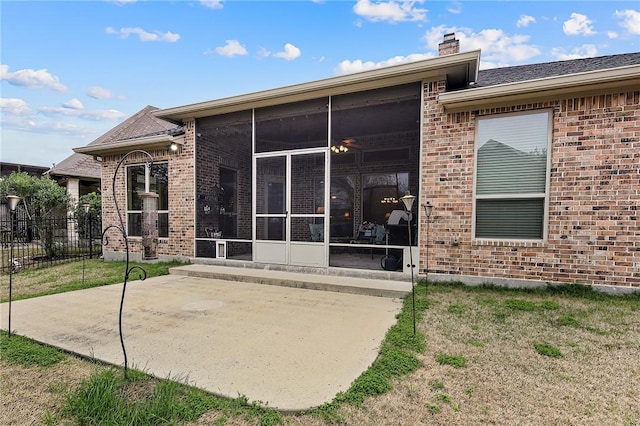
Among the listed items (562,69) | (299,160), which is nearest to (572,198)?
(562,69)

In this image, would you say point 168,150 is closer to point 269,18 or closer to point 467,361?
point 269,18

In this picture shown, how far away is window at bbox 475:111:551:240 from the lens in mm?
4461

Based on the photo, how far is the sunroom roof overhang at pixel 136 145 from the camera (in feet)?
23.1

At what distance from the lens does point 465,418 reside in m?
1.74

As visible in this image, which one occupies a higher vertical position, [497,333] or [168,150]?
[168,150]

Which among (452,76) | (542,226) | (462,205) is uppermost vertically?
(452,76)

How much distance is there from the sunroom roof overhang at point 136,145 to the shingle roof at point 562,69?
21.5ft

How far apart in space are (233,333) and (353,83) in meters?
4.35

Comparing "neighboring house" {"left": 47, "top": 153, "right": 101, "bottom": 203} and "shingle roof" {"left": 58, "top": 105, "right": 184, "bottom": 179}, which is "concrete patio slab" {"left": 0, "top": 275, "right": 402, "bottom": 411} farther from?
"neighboring house" {"left": 47, "top": 153, "right": 101, "bottom": 203}

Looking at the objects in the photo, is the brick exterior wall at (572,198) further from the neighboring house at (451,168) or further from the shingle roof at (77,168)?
the shingle roof at (77,168)

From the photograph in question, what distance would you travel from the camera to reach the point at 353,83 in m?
5.20

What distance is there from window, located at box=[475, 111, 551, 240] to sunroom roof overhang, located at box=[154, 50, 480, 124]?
2.89 ft

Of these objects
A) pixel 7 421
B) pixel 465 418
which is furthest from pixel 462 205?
pixel 7 421

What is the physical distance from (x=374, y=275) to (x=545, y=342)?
2792 millimetres
